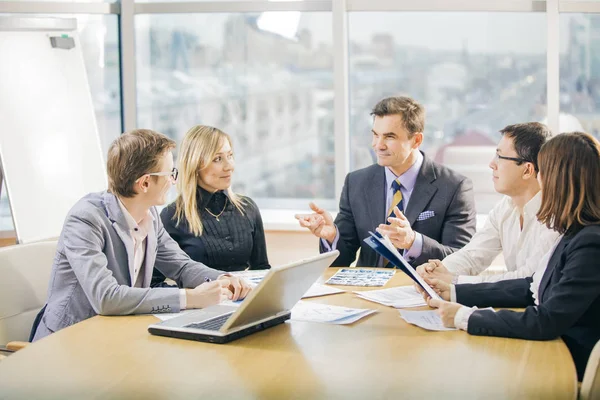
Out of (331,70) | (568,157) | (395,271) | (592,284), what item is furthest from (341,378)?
(331,70)

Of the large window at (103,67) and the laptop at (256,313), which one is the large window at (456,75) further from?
the laptop at (256,313)

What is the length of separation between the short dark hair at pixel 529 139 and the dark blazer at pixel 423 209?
0.67 m

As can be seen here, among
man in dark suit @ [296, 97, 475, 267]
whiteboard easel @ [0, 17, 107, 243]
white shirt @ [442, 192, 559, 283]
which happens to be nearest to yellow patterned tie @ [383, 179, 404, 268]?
man in dark suit @ [296, 97, 475, 267]

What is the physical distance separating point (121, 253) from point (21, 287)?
43 cm

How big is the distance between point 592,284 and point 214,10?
3.91 metres

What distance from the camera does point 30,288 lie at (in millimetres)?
2895

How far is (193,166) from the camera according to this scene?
3.61m

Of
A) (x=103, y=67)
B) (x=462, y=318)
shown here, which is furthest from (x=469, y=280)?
(x=103, y=67)

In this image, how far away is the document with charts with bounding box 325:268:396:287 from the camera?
3014mm

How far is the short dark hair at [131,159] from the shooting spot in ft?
9.04

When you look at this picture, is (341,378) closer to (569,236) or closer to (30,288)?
(569,236)

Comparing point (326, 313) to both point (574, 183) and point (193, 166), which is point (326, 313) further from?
point (193, 166)

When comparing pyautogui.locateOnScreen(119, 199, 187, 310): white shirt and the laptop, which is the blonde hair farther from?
the laptop

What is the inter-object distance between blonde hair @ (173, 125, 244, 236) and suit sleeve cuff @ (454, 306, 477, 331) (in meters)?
1.54
